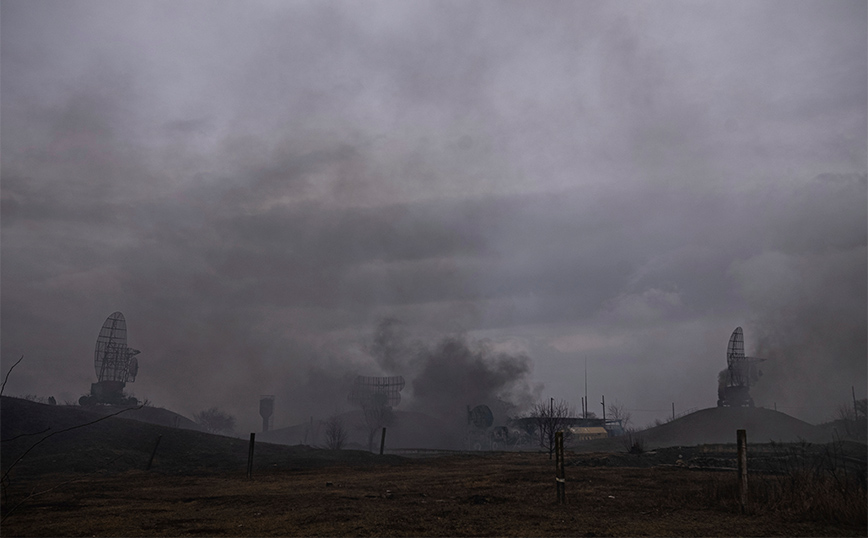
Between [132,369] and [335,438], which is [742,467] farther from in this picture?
[132,369]

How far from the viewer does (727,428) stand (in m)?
79.8

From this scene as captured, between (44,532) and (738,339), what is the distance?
270ft

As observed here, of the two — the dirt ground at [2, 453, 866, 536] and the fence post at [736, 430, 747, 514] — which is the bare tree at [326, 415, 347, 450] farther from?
the fence post at [736, 430, 747, 514]

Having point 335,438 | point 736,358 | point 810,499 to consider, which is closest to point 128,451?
point 335,438

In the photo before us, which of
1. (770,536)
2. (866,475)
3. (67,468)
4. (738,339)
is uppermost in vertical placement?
(738,339)

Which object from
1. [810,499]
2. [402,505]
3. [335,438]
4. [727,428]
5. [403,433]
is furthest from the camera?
[403,433]

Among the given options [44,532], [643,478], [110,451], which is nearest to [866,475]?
[643,478]

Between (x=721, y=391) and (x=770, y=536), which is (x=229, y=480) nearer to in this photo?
(x=770, y=536)

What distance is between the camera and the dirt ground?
522 inches

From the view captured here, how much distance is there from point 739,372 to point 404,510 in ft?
250

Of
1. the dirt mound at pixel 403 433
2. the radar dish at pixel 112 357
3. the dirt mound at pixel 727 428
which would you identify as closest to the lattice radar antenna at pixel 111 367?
the radar dish at pixel 112 357

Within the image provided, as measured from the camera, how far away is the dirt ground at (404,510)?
13.3 m

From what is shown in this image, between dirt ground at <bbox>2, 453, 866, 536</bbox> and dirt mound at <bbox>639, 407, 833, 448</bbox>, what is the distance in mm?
57469

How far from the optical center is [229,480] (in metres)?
28.6
